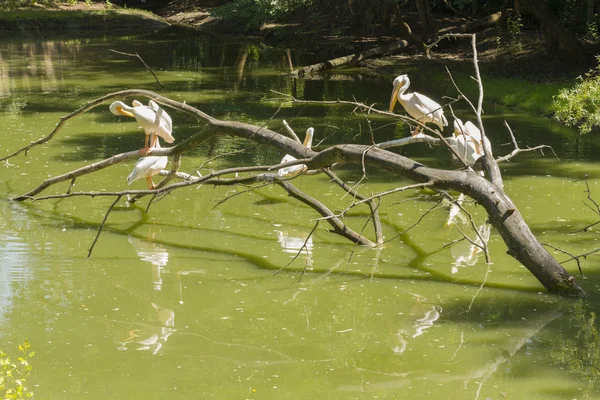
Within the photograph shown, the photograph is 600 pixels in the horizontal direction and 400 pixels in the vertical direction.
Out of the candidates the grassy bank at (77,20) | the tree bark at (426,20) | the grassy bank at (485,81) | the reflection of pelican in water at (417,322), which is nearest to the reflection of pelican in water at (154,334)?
the reflection of pelican in water at (417,322)

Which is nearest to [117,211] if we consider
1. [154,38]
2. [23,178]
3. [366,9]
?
[23,178]

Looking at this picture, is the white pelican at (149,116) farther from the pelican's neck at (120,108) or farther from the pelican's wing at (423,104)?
the pelican's wing at (423,104)

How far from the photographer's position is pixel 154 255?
8703 mm

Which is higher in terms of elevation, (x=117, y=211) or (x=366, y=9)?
(x=366, y=9)

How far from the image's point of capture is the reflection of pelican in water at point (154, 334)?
21.5 feet

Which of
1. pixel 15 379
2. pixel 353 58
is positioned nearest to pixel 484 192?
pixel 15 379

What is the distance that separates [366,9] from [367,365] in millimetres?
17899

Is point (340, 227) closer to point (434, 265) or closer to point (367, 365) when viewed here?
point (434, 265)

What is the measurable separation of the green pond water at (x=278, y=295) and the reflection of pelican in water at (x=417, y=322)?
0.06 ft

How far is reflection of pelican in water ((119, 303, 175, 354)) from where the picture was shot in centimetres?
654

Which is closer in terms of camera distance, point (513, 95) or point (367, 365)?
point (367, 365)

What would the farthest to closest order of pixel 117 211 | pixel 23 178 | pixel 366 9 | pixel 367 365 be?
pixel 366 9 < pixel 23 178 < pixel 117 211 < pixel 367 365

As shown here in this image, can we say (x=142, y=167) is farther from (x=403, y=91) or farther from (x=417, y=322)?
(x=417, y=322)

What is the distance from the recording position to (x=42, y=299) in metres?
7.48
